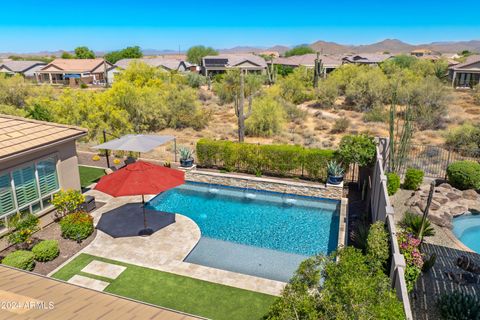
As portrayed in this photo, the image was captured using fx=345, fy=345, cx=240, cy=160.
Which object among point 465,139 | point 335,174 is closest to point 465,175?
point 335,174

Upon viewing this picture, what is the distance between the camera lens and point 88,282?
1096 centimetres

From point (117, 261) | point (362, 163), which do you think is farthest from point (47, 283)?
point (362, 163)

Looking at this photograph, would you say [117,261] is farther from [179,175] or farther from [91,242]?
[179,175]

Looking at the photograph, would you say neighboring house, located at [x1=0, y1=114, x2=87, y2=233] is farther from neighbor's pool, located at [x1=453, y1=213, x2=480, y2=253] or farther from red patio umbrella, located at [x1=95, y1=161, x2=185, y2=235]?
neighbor's pool, located at [x1=453, y1=213, x2=480, y2=253]

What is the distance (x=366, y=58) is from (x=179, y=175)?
96858mm

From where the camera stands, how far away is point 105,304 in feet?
21.4

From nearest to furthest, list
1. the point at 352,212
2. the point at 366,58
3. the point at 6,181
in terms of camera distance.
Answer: the point at 6,181 → the point at 352,212 → the point at 366,58

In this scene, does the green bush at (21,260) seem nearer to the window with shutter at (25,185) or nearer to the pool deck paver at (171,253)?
the pool deck paver at (171,253)

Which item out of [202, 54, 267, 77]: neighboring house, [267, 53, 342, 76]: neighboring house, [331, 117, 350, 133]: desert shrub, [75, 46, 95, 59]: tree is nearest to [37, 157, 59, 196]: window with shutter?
[331, 117, 350, 133]: desert shrub

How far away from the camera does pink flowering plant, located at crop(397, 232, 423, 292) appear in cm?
1002

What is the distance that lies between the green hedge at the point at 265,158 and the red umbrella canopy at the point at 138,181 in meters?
7.02

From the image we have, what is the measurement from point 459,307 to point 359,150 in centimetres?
929

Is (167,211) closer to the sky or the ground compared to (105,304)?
closer to the ground

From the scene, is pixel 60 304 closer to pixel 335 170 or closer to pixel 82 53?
pixel 335 170
